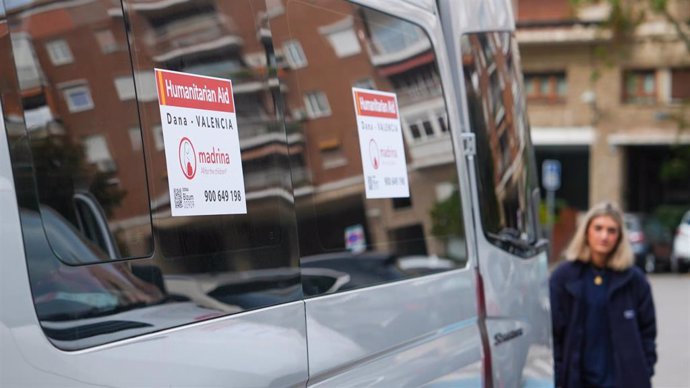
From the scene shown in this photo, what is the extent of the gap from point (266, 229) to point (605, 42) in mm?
37251

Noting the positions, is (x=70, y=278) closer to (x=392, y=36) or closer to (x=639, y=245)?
(x=392, y=36)

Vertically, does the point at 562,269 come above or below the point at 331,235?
below

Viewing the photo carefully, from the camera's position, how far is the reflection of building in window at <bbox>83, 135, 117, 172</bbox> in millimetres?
2330

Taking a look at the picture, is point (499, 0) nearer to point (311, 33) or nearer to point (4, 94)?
point (311, 33)

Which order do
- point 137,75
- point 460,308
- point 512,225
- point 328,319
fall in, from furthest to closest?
point 512,225
point 460,308
point 328,319
point 137,75

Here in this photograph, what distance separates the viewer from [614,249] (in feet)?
19.3

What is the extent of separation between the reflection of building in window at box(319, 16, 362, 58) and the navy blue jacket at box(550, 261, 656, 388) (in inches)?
105

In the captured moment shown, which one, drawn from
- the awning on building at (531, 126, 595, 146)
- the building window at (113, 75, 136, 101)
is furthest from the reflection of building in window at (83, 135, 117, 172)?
the awning on building at (531, 126, 595, 146)

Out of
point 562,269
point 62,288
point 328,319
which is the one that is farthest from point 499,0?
point 62,288

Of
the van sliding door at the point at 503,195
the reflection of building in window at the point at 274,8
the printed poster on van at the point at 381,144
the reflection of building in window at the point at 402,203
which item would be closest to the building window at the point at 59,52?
the reflection of building in window at the point at 274,8

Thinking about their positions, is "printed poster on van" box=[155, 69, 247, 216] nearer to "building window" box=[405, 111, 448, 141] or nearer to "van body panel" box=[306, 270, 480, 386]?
"van body panel" box=[306, 270, 480, 386]

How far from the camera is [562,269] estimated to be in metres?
5.97

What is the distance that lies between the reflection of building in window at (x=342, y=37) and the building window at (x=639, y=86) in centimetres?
3636

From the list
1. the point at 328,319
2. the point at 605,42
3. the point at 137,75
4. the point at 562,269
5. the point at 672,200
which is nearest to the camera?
the point at 137,75
